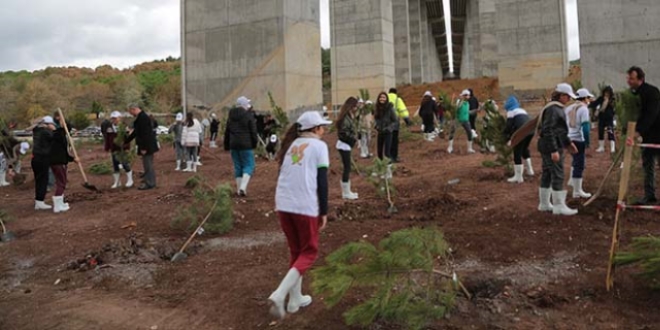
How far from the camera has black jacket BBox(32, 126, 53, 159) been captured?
8.79m

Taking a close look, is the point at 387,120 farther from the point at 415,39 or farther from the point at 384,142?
the point at 415,39

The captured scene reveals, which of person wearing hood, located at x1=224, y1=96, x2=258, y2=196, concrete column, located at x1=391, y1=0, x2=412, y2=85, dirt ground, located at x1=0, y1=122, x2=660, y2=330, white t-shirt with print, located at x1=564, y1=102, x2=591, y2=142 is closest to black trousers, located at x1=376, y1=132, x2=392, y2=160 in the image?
dirt ground, located at x1=0, y1=122, x2=660, y2=330

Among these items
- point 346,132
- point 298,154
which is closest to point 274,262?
point 298,154

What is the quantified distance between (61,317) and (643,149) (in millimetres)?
6839

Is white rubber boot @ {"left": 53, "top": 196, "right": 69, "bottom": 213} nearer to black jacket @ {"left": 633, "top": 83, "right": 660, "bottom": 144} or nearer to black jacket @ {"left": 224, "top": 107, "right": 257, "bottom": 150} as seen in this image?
black jacket @ {"left": 224, "top": 107, "right": 257, "bottom": 150}

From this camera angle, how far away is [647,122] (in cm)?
634

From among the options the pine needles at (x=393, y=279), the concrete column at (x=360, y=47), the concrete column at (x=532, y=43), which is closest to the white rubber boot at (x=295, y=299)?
the pine needles at (x=393, y=279)

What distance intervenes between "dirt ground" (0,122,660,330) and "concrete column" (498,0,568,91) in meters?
11.9

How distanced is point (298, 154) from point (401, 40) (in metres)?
30.4

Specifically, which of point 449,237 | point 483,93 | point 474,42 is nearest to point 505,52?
point 483,93

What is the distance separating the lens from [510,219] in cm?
644

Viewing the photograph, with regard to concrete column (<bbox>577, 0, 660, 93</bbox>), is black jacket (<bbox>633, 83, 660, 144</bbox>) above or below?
below

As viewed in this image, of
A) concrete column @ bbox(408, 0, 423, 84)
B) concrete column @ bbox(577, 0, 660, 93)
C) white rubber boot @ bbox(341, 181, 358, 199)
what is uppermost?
concrete column @ bbox(408, 0, 423, 84)

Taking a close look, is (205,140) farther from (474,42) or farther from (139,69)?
(139,69)
